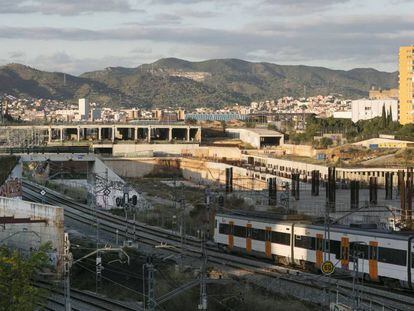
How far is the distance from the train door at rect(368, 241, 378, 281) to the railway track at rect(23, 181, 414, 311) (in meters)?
0.47

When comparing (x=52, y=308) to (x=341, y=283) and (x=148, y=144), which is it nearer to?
(x=341, y=283)

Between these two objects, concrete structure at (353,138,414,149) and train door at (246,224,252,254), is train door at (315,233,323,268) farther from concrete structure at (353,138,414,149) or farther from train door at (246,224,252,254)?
concrete structure at (353,138,414,149)

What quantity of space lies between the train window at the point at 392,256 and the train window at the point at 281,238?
4.96 m

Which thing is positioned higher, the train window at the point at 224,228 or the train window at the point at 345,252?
the train window at the point at 345,252

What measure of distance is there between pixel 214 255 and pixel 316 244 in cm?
632

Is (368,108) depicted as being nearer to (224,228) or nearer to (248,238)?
(224,228)

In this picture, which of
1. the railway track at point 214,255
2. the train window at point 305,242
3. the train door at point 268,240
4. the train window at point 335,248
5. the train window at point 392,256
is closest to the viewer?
the railway track at point 214,255

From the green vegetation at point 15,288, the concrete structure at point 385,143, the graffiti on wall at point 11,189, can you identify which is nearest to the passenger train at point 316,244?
the green vegetation at point 15,288

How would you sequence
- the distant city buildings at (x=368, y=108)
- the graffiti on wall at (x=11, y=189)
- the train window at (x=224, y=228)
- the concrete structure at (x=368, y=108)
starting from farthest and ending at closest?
the concrete structure at (x=368, y=108) < the distant city buildings at (x=368, y=108) < the graffiti on wall at (x=11, y=189) < the train window at (x=224, y=228)

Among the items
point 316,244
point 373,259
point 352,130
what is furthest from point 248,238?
point 352,130

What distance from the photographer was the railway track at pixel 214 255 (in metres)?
24.6

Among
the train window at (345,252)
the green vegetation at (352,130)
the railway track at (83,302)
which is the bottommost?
the railway track at (83,302)

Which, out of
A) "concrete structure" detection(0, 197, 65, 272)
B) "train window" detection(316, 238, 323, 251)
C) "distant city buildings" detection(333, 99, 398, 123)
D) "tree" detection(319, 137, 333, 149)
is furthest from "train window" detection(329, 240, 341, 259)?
"distant city buildings" detection(333, 99, 398, 123)

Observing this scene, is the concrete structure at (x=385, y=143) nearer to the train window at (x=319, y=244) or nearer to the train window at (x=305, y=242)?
the train window at (x=305, y=242)
